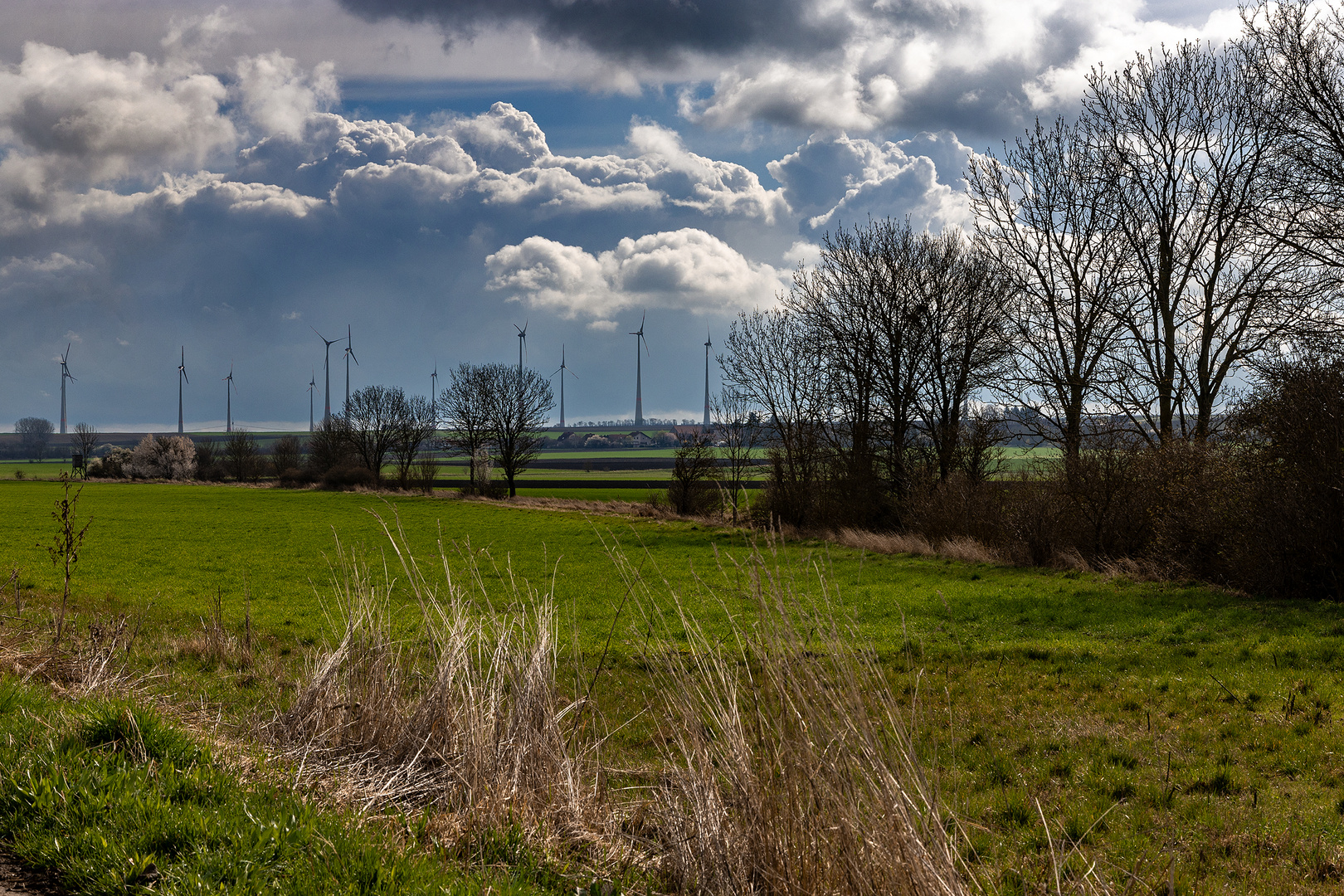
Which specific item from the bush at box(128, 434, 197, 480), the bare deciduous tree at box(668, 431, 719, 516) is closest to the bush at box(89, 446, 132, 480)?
the bush at box(128, 434, 197, 480)

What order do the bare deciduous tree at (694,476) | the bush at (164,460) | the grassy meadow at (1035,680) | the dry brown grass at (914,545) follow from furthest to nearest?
the bush at (164,460) → the bare deciduous tree at (694,476) → the dry brown grass at (914,545) → the grassy meadow at (1035,680)

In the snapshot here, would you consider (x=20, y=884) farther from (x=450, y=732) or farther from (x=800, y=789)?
(x=800, y=789)

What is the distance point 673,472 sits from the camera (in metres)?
46.8

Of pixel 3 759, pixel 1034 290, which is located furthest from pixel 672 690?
pixel 1034 290

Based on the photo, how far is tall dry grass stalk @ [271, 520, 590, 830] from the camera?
5027 mm

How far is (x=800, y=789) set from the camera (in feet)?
12.8

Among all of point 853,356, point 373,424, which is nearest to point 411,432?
point 373,424

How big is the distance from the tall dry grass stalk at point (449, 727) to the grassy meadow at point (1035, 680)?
0.51 meters

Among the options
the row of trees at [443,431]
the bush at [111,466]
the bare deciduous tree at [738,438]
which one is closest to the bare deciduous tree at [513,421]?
the row of trees at [443,431]

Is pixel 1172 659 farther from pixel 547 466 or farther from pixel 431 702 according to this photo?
pixel 547 466

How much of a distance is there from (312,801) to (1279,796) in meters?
7.22

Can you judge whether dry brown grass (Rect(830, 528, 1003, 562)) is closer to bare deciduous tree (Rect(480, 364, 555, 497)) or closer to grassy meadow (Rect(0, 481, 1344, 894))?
grassy meadow (Rect(0, 481, 1344, 894))

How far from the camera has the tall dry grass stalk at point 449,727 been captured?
16.5 ft

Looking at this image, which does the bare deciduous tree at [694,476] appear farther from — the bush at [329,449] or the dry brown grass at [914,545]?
the bush at [329,449]
